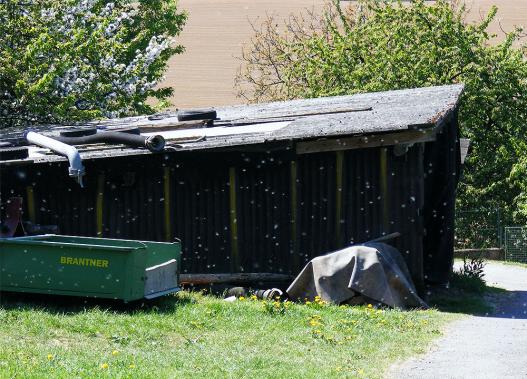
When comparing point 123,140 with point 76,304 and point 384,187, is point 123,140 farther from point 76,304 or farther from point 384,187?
point 384,187

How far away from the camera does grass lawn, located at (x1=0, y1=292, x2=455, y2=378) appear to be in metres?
10.1

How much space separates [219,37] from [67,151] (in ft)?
156

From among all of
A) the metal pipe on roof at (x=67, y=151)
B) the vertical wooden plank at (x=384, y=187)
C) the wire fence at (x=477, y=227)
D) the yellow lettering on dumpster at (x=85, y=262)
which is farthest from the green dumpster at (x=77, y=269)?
the wire fence at (x=477, y=227)

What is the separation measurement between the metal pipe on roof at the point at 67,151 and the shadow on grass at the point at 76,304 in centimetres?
202

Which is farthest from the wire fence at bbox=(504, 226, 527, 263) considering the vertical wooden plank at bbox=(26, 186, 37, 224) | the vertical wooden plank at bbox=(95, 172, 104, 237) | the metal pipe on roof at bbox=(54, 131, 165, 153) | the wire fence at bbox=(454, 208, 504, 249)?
the vertical wooden plank at bbox=(26, 186, 37, 224)

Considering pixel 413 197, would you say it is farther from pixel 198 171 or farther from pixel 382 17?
pixel 382 17

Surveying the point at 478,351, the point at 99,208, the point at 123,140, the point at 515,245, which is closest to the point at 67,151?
the point at 123,140

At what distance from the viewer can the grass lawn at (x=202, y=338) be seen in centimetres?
1009

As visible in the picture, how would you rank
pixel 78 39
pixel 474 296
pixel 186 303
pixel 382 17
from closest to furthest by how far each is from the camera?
pixel 186 303 < pixel 474 296 < pixel 78 39 < pixel 382 17

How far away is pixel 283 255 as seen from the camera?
55.1 ft

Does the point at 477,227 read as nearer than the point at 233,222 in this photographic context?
No

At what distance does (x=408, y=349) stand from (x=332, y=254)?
3868 millimetres

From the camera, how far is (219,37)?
62.2 metres

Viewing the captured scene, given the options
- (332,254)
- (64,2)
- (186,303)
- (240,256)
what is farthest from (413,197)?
(64,2)
